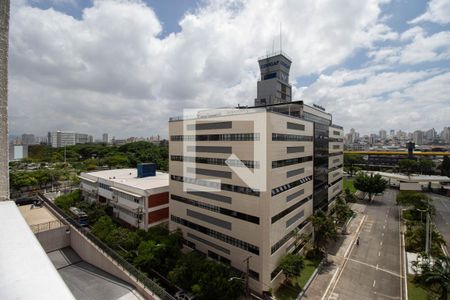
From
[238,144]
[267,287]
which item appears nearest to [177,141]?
[238,144]

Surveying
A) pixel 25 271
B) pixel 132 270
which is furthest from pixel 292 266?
pixel 25 271

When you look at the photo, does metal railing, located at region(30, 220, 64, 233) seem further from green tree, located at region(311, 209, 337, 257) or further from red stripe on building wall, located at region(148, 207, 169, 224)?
green tree, located at region(311, 209, 337, 257)

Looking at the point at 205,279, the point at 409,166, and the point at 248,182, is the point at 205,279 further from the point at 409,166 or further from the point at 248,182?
the point at 409,166

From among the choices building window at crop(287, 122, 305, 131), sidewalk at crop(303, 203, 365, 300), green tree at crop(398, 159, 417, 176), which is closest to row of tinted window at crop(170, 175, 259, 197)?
building window at crop(287, 122, 305, 131)

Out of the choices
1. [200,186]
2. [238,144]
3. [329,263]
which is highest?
[238,144]

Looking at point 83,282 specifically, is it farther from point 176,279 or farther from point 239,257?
point 239,257

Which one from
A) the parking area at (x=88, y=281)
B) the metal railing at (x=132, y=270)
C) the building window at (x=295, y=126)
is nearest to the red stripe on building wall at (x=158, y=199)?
the metal railing at (x=132, y=270)

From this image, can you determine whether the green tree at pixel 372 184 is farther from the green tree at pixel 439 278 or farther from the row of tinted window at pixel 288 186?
the green tree at pixel 439 278
